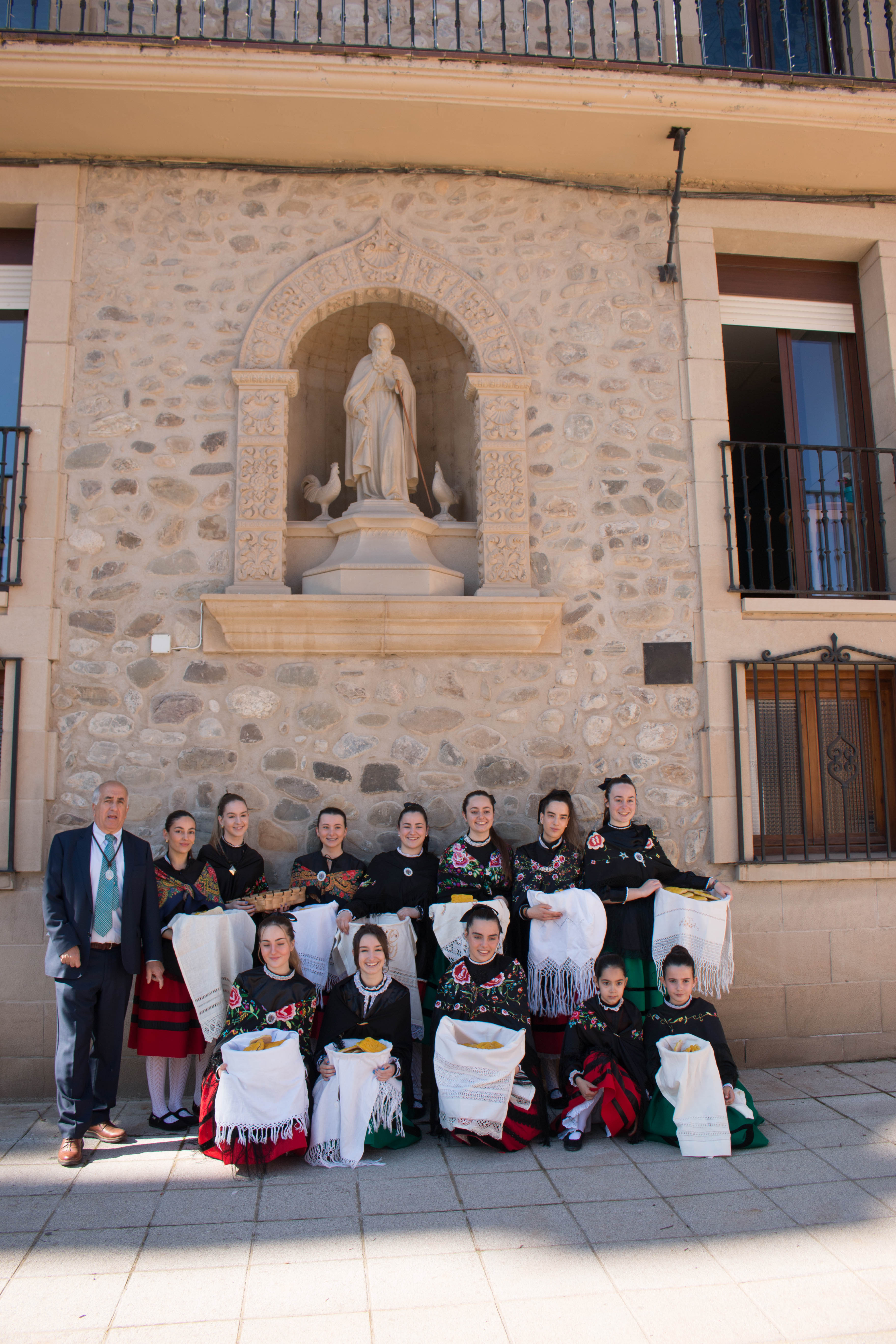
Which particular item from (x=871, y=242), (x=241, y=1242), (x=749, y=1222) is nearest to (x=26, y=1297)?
(x=241, y=1242)

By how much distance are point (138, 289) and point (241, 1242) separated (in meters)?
4.55

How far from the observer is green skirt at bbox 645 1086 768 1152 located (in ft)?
11.1

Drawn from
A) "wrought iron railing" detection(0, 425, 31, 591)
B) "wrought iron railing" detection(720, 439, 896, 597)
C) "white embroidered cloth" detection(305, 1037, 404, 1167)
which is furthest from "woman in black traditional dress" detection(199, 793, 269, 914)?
"wrought iron railing" detection(720, 439, 896, 597)

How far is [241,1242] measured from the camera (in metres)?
2.71

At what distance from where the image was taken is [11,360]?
5117 millimetres

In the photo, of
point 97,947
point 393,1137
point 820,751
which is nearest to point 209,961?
point 97,947

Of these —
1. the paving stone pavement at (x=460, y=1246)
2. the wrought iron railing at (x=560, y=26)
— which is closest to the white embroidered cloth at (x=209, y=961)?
the paving stone pavement at (x=460, y=1246)

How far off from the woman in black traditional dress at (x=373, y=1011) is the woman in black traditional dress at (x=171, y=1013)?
2.00 ft

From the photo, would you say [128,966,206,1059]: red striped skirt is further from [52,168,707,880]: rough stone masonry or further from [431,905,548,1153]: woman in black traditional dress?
[431,905,548,1153]: woman in black traditional dress

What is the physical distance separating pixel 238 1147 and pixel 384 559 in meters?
2.83

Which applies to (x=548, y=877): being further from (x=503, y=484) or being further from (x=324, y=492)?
(x=324, y=492)

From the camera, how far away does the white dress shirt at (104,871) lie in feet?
11.7

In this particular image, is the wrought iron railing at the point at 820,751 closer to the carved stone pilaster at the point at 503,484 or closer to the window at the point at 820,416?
the window at the point at 820,416

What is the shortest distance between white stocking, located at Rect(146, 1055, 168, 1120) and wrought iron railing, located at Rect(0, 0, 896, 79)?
A: 507cm
